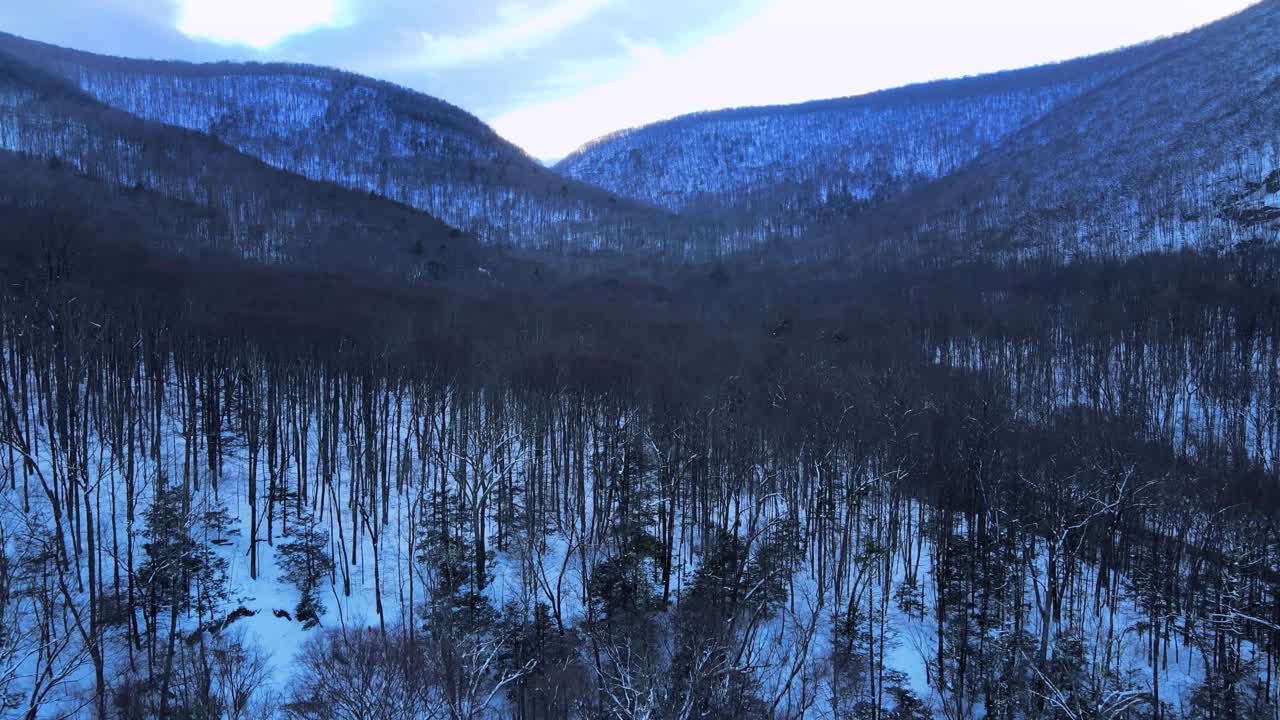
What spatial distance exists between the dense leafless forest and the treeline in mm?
308

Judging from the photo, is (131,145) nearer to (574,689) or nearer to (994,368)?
(574,689)

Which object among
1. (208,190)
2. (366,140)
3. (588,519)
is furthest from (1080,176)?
(208,190)

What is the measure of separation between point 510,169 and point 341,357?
132196 mm

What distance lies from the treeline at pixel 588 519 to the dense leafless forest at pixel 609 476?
0.31 m

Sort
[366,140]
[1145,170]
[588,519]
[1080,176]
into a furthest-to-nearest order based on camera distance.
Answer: [366,140] < [1080,176] < [1145,170] < [588,519]

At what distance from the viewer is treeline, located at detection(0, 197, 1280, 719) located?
84.2 ft

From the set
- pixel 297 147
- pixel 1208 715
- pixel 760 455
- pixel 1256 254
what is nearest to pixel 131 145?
pixel 297 147

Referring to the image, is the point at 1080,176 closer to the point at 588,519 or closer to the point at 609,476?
the point at 609,476

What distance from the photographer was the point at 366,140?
6304 inches

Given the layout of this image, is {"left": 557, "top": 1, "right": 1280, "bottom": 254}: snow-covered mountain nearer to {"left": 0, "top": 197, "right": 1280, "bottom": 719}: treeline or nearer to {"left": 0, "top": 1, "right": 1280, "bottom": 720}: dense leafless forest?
{"left": 0, "top": 1, "right": 1280, "bottom": 720}: dense leafless forest

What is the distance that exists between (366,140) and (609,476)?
148645mm

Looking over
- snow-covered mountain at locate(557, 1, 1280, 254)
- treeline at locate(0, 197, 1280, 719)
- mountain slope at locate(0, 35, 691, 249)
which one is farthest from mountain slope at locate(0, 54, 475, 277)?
snow-covered mountain at locate(557, 1, 1280, 254)

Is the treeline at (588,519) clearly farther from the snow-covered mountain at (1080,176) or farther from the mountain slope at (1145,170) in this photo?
the snow-covered mountain at (1080,176)

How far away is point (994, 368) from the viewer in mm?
70000
